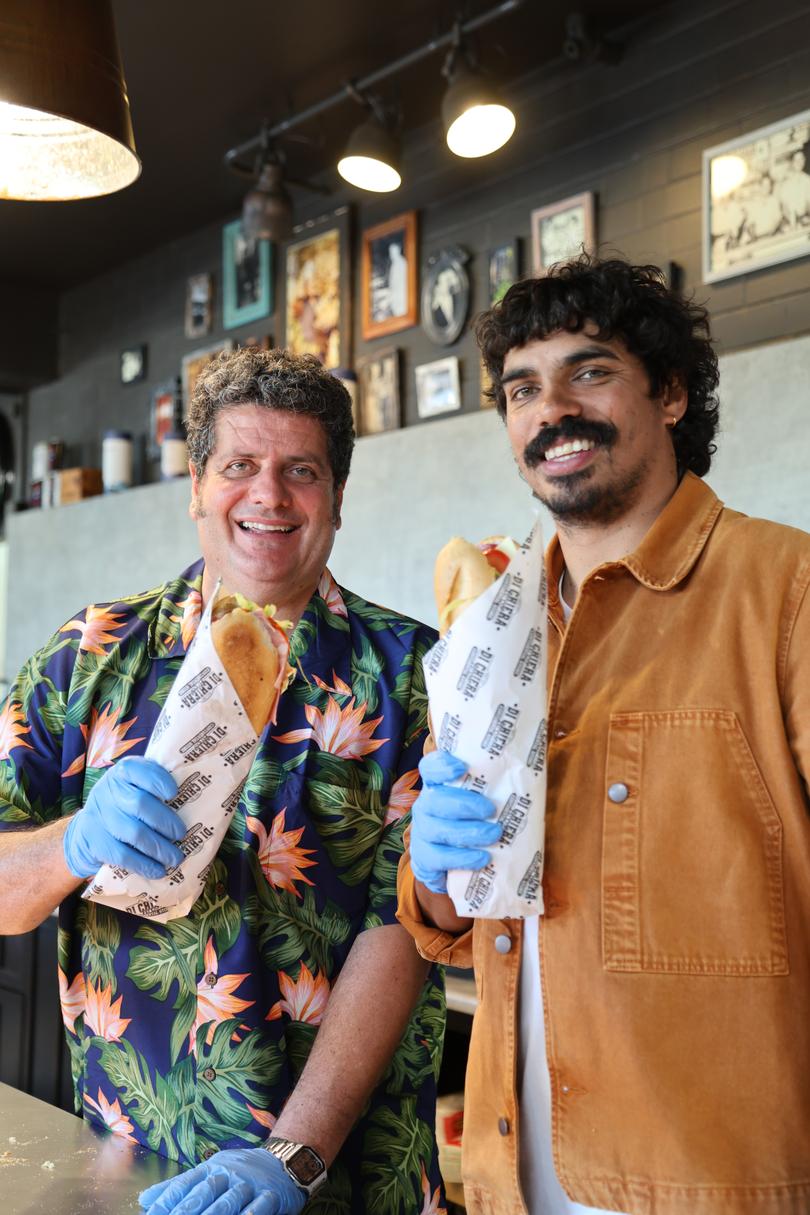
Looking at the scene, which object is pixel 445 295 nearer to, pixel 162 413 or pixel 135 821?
pixel 162 413

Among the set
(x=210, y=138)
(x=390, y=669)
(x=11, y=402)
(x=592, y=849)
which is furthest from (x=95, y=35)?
(x=11, y=402)

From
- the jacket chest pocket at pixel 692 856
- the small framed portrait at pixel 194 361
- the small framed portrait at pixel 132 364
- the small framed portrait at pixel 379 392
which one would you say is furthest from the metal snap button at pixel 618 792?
the small framed portrait at pixel 132 364

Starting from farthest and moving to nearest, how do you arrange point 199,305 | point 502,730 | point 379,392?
1. point 199,305
2. point 379,392
3. point 502,730

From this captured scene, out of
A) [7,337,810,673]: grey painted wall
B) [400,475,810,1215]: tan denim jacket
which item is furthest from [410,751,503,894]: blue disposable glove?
[7,337,810,673]: grey painted wall

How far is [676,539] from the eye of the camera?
136 cm

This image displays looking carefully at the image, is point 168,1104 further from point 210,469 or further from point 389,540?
point 389,540

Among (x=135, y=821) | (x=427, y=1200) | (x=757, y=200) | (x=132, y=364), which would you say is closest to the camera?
(x=135, y=821)

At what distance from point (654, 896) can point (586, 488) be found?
51 centimetres

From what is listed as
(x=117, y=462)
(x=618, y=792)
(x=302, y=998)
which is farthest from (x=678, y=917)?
(x=117, y=462)

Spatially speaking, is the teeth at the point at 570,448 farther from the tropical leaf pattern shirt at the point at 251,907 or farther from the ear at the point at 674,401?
the tropical leaf pattern shirt at the point at 251,907

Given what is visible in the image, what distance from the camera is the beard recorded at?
4.70 ft

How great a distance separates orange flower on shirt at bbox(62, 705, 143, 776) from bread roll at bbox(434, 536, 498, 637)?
53cm

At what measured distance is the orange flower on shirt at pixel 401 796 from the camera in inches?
61.1

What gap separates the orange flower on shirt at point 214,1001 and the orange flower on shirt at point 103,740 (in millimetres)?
306
